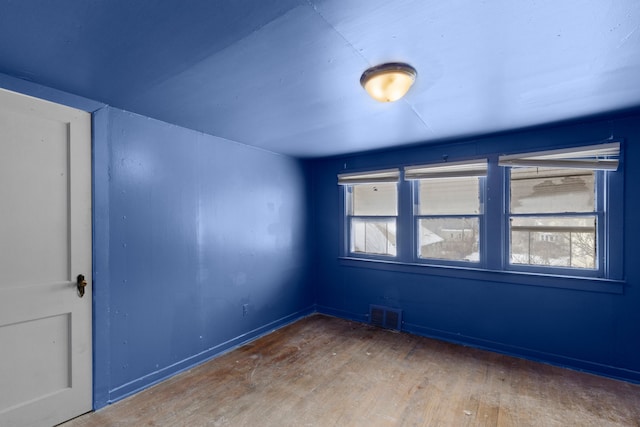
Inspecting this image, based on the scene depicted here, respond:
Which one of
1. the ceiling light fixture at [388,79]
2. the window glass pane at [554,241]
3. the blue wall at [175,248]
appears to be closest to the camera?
the ceiling light fixture at [388,79]

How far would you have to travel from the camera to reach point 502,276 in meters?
3.19

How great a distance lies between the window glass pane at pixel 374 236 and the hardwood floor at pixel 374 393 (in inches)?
50.3

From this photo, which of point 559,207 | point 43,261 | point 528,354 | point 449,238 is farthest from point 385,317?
point 43,261

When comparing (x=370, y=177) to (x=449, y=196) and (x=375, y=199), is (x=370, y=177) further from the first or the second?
(x=449, y=196)

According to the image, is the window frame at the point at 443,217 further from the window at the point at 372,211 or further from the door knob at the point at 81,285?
the door knob at the point at 81,285

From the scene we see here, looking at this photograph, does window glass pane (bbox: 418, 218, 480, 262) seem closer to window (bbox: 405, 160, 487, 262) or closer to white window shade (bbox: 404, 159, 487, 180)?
window (bbox: 405, 160, 487, 262)

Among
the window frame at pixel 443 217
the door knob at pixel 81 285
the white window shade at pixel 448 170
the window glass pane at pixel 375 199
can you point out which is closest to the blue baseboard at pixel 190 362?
the door knob at pixel 81 285

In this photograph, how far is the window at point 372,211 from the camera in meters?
3.99

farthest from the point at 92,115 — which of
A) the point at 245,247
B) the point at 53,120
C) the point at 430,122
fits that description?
the point at 430,122

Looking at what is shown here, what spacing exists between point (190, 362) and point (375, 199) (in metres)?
2.86

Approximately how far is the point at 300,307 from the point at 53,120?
334 centimetres

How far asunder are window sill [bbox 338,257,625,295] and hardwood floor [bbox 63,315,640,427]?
2.52 ft

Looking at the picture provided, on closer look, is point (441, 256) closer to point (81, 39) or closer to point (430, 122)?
point (430, 122)

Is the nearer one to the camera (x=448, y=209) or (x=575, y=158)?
(x=575, y=158)
